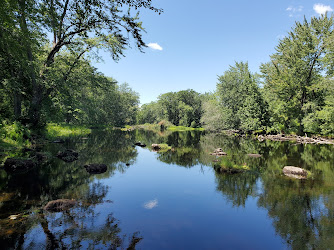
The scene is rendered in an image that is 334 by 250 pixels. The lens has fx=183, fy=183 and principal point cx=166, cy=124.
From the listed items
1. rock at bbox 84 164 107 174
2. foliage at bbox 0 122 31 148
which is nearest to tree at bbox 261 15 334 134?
rock at bbox 84 164 107 174

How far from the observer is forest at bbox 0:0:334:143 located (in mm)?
11910

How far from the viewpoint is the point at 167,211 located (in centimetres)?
773

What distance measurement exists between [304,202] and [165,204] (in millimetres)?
6319

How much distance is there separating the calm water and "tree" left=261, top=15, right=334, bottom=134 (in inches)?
1147

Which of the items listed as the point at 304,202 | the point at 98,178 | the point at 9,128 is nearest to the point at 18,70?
the point at 9,128

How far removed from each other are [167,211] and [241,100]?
45.1 m

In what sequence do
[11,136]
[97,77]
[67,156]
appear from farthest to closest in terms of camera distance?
[97,77] < [67,156] < [11,136]

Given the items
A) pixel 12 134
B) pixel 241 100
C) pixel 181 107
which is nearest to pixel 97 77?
pixel 12 134

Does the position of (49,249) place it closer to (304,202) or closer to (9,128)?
(304,202)

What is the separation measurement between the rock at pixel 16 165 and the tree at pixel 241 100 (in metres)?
39.9

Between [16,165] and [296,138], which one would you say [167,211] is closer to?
[16,165]

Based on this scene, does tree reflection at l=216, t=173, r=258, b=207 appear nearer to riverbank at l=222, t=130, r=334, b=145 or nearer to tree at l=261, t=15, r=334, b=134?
riverbank at l=222, t=130, r=334, b=145

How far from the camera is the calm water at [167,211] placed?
221 inches

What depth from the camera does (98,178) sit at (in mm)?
11477
